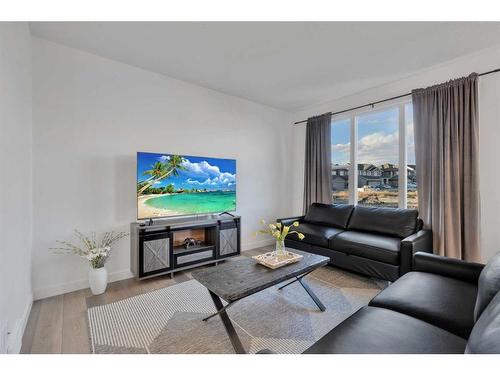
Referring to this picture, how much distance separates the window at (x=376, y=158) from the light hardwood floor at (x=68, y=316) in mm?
2984

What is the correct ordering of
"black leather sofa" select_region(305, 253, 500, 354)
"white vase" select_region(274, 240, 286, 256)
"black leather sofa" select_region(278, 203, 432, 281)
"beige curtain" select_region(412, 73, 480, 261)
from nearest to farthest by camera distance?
"black leather sofa" select_region(305, 253, 500, 354), "white vase" select_region(274, 240, 286, 256), "black leather sofa" select_region(278, 203, 432, 281), "beige curtain" select_region(412, 73, 480, 261)

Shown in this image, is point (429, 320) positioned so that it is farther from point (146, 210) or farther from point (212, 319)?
point (146, 210)

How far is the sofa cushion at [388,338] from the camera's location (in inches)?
40.8

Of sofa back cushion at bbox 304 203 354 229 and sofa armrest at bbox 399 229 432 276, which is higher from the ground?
sofa back cushion at bbox 304 203 354 229

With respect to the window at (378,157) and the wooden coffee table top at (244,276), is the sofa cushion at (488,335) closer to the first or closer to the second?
the wooden coffee table top at (244,276)

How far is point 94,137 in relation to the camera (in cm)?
262

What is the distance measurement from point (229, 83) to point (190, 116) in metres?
0.75

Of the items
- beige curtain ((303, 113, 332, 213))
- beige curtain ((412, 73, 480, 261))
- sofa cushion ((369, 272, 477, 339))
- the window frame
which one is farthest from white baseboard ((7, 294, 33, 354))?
the window frame

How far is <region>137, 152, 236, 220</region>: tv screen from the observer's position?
2.75 metres

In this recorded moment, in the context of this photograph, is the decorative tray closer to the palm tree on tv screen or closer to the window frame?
the palm tree on tv screen

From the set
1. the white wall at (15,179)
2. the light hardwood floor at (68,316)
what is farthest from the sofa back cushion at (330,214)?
the white wall at (15,179)

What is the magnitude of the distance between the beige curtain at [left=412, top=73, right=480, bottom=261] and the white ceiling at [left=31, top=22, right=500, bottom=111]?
475 mm

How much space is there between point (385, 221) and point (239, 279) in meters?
2.34
